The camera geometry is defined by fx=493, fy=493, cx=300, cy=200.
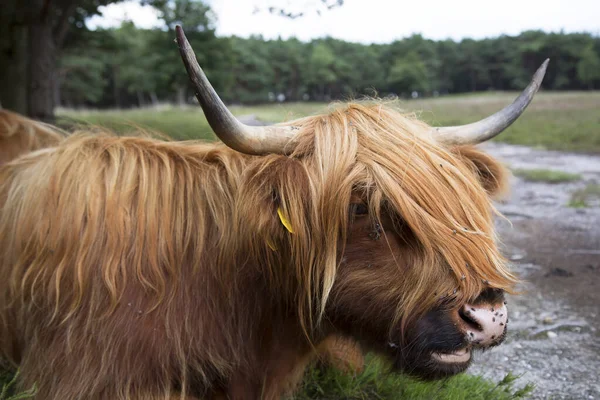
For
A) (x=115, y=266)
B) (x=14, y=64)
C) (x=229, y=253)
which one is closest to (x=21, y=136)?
(x=115, y=266)

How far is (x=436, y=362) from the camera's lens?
1.91 meters

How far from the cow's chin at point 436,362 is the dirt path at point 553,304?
55 centimetres

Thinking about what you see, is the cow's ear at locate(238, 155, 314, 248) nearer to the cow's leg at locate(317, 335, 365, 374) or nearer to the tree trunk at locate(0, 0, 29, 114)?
the cow's leg at locate(317, 335, 365, 374)

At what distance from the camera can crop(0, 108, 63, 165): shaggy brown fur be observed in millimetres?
3545

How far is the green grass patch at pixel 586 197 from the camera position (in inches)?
270

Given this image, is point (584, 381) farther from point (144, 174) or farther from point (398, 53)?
point (398, 53)

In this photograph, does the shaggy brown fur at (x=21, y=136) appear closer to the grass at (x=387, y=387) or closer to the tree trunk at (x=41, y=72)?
the grass at (x=387, y=387)

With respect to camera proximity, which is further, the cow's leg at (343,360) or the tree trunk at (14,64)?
the tree trunk at (14,64)

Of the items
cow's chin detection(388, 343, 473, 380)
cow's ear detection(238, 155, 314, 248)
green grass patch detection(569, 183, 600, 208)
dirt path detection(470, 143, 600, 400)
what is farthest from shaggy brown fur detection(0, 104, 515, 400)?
green grass patch detection(569, 183, 600, 208)

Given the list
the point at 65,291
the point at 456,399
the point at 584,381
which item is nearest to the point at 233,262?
the point at 65,291

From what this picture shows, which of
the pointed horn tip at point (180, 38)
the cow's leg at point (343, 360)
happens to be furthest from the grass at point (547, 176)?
the pointed horn tip at point (180, 38)

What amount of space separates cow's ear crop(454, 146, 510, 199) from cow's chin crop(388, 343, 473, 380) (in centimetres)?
94

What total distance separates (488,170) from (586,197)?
5684 mm

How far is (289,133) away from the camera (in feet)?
7.00
